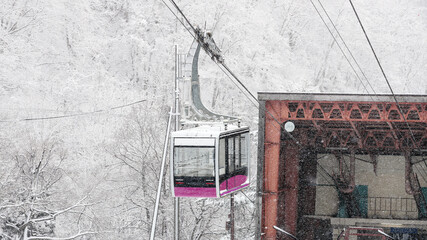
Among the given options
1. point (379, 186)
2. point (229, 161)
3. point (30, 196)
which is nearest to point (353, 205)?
point (379, 186)

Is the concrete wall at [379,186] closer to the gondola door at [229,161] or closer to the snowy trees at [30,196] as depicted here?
the gondola door at [229,161]

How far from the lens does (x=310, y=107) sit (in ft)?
47.7

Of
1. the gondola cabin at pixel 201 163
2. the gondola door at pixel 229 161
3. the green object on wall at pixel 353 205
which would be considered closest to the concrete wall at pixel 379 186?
the green object on wall at pixel 353 205

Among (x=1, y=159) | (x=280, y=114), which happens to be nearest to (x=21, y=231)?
(x=1, y=159)

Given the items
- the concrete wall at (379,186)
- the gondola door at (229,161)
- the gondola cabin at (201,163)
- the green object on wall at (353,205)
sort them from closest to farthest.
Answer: the gondola cabin at (201,163)
the gondola door at (229,161)
the green object on wall at (353,205)
the concrete wall at (379,186)

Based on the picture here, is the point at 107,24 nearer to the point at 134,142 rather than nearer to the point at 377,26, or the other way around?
the point at 134,142

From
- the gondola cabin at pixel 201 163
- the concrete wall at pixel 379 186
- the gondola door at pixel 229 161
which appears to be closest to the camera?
the gondola cabin at pixel 201 163

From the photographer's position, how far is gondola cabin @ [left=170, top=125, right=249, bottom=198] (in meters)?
12.7

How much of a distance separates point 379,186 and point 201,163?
12.6 m

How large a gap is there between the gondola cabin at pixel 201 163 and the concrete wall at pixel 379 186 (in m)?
9.92

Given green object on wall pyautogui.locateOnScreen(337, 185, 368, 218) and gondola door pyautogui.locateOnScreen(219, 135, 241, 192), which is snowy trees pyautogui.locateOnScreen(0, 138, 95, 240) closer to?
gondola door pyautogui.locateOnScreen(219, 135, 241, 192)

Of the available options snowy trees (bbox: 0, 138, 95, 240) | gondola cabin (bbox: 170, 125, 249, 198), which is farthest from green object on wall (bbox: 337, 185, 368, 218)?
gondola cabin (bbox: 170, 125, 249, 198)

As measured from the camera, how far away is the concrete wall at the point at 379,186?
22.4 m

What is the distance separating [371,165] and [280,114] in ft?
34.5
